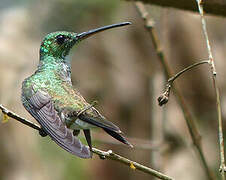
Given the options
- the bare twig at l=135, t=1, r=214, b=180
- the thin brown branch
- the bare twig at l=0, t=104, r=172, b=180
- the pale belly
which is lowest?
the bare twig at l=0, t=104, r=172, b=180

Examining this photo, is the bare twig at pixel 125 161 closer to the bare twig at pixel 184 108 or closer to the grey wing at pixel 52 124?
the grey wing at pixel 52 124

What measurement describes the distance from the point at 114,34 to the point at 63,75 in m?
3.47

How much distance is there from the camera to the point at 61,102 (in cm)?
289

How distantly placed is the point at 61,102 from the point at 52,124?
1.12 ft

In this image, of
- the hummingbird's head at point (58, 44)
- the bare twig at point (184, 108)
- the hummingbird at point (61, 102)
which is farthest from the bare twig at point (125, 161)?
the hummingbird's head at point (58, 44)

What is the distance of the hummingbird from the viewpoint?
7.76 feet

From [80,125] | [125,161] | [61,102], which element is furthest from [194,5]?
[125,161]

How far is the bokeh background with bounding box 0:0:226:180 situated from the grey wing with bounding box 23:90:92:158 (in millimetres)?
1752

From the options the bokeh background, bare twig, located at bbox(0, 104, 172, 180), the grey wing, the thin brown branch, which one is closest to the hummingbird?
the grey wing

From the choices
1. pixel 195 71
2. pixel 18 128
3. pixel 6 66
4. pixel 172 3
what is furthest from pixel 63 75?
pixel 195 71

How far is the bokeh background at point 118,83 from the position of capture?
5086 mm

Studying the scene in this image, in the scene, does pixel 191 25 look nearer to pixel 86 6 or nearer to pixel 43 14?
pixel 86 6

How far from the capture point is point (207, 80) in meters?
5.78

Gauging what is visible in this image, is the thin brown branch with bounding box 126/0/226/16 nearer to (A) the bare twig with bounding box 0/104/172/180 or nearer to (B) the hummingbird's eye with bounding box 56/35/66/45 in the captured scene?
(B) the hummingbird's eye with bounding box 56/35/66/45
